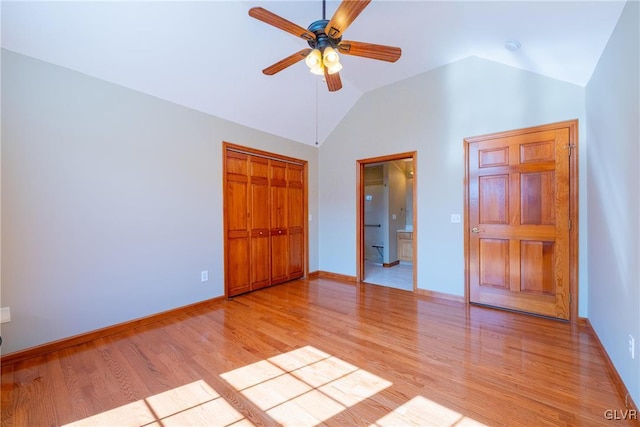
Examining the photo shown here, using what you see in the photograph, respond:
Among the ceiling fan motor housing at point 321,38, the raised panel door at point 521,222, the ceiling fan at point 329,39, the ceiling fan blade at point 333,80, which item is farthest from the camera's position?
the raised panel door at point 521,222

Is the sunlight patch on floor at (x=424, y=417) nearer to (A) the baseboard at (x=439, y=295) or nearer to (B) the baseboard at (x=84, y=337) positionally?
(A) the baseboard at (x=439, y=295)

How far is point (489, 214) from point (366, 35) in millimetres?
2508

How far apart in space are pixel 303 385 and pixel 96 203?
246 cm

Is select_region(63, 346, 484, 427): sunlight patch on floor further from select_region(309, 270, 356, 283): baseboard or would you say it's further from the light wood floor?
select_region(309, 270, 356, 283): baseboard

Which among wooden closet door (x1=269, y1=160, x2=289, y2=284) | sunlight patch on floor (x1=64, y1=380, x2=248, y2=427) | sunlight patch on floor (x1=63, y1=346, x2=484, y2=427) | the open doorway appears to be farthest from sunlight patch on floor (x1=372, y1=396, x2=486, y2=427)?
the open doorway

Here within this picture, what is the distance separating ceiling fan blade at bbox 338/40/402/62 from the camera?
2020 mm

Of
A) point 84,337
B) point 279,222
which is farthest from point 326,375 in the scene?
point 279,222

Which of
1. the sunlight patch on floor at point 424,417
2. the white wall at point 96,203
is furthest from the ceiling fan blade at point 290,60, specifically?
the sunlight patch on floor at point 424,417

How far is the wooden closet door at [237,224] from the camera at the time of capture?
3730mm

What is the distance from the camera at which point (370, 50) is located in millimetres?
2070

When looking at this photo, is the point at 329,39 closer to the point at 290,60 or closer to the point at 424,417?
the point at 290,60

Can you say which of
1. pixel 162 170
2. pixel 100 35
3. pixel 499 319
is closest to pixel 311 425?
pixel 499 319

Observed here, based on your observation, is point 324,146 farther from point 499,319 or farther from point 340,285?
point 499,319

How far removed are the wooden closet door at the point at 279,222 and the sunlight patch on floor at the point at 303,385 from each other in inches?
89.2
